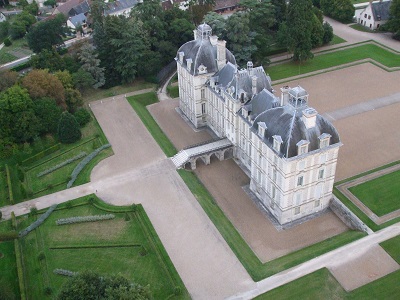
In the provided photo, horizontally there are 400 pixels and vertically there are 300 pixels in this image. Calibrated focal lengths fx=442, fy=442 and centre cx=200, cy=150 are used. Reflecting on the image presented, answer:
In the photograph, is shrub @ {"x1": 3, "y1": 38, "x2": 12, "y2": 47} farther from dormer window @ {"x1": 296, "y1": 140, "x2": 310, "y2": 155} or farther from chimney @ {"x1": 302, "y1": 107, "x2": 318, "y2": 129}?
dormer window @ {"x1": 296, "y1": 140, "x2": 310, "y2": 155}

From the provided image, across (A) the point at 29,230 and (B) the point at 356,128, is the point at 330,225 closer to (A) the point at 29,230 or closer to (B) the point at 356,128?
(B) the point at 356,128

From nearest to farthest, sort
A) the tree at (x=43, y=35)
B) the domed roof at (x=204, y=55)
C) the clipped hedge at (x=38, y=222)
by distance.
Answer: the clipped hedge at (x=38, y=222) < the domed roof at (x=204, y=55) < the tree at (x=43, y=35)

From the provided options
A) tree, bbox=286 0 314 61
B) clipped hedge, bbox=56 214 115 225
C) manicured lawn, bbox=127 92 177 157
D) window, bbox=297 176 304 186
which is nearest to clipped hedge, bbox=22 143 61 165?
manicured lawn, bbox=127 92 177 157

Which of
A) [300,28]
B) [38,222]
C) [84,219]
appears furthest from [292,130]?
[300,28]

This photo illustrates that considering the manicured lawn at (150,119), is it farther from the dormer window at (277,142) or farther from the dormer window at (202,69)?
the dormer window at (277,142)

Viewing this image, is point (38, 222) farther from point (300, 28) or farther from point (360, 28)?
point (360, 28)

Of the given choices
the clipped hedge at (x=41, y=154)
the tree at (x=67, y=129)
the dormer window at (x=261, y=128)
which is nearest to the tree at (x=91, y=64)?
the tree at (x=67, y=129)

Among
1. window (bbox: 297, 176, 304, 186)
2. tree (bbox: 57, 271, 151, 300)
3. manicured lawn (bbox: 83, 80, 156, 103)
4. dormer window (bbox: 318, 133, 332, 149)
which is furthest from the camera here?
manicured lawn (bbox: 83, 80, 156, 103)
